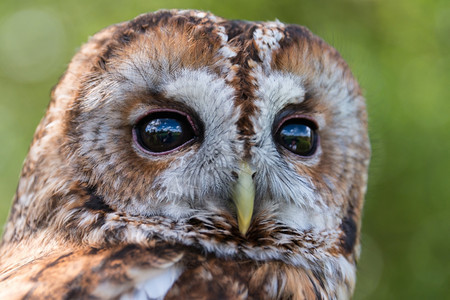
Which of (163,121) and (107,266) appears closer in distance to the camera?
(107,266)

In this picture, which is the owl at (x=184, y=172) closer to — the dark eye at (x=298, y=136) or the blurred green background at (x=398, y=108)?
the dark eye at (x=298, y=136)

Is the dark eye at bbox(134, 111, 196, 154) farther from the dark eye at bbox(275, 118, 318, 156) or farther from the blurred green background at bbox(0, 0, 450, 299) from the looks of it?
the blurred green background at bbox(0, 0, 450, 299)

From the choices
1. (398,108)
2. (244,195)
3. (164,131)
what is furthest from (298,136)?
(398,108)

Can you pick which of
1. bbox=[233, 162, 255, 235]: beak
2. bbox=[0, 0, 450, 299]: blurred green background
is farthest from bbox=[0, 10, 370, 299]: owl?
bbox=[0, 0, 450, 299]: blurred green background

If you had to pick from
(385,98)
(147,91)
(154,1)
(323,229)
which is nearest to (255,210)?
(323,229)

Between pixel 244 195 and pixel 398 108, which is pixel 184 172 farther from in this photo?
pixel 398 108

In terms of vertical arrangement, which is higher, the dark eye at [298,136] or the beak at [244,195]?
the dark eye at [298,136]

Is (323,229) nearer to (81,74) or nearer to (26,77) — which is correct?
(81,74)

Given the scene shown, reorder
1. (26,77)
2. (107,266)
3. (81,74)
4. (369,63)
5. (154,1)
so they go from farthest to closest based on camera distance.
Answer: (26,77) → (154,1) → (369,63) → (81,74) → (107,266)

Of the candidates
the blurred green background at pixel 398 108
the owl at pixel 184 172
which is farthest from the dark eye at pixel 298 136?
the blurred green background at pixel 398 108
